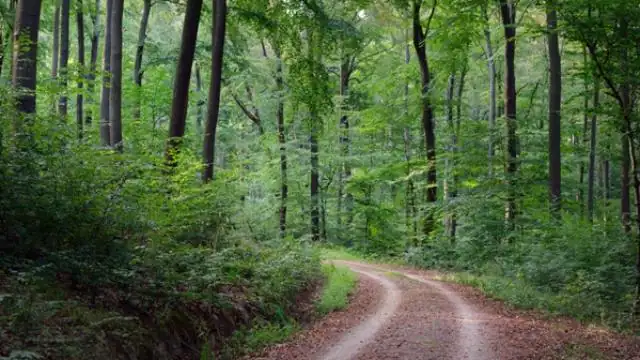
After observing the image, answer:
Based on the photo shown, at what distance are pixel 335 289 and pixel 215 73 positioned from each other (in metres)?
7.31

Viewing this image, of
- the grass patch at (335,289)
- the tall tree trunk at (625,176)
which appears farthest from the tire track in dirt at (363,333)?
the tall tree trunk at (625,176)

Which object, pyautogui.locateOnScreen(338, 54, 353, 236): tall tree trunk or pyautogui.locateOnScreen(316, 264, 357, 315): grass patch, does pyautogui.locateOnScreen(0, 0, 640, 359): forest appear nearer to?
pyautogui.locateOnScreen(338, 54, 353, 236): tall tree trunk

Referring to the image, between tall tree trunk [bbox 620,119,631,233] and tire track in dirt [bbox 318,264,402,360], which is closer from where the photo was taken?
tire track in dirt [bbox 318,264,402,360]

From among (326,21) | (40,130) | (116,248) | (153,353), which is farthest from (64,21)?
(153,353)

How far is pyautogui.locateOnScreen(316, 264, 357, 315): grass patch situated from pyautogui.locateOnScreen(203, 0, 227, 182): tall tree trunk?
4.77 m

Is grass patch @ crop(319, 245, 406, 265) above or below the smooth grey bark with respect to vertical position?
below

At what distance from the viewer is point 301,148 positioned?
3000cm

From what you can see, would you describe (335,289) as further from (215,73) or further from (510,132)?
(510,132)

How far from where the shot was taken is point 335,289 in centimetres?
1431

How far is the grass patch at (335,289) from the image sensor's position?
498 inches

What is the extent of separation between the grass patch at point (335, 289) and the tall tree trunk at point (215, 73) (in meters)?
4.77

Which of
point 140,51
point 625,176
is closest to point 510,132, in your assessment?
point 625,176

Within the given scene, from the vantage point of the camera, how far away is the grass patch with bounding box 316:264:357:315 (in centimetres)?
1264

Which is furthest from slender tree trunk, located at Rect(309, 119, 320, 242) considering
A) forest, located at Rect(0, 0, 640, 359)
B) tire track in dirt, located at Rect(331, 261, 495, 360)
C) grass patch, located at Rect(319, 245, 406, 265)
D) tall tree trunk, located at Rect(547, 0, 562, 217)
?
tire track in dirt, located at Rect(331, 261, 495, 360)
